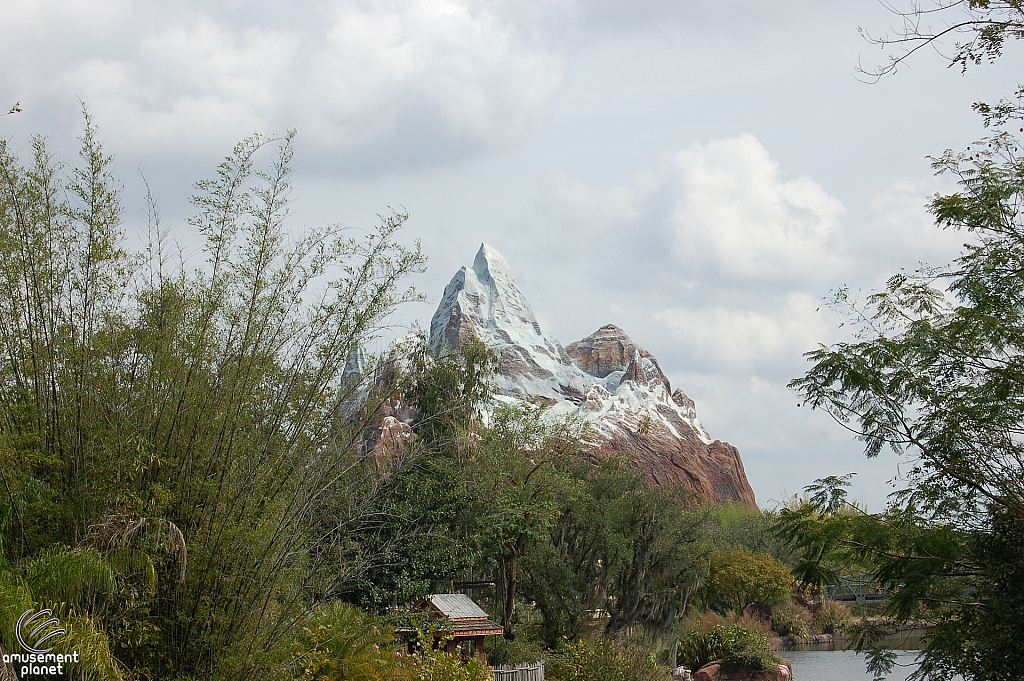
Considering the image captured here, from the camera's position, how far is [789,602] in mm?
34938

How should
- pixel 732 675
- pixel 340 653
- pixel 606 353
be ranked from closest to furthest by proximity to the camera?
1. pixel 340 653
2. pixel 732 675
3. pixel 606 353

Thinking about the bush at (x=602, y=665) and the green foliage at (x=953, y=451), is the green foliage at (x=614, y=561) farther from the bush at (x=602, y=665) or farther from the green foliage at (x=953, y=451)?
the green foliage at (x=953, y=451)

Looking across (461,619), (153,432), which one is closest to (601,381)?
(461,619)

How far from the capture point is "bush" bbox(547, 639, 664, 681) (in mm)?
13414

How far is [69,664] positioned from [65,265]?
2.93m

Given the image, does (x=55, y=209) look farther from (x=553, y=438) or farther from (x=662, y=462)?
(x=662, y=462)

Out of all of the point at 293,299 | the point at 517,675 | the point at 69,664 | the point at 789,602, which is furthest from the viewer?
the point at 789,602

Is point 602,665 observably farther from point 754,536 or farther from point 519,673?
point 754,536

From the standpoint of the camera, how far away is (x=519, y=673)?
12586 millimetres

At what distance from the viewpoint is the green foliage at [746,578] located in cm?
3164

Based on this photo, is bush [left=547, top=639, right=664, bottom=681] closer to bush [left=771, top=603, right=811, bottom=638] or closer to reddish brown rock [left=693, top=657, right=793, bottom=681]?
reddish brown rock [left=693, top=657, right=793, bottom=681]

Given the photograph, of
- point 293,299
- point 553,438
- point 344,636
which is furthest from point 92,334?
point 553,438

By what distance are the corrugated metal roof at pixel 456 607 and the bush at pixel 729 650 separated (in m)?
8.56

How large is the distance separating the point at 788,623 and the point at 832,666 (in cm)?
921
